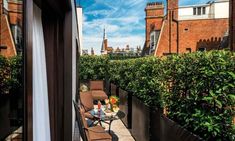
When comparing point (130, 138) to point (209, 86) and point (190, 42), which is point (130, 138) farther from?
point (190, 42)

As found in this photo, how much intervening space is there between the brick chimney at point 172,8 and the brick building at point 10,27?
62.6 ft

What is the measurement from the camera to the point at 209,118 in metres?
2.60

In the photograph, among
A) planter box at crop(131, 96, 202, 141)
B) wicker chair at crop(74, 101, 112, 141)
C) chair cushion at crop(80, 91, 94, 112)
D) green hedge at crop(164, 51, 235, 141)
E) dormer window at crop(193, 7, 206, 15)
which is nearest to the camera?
green hedge at crop(164, 51, 235, 141)

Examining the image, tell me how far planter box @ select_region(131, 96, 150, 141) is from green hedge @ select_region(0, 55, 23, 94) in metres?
3.60

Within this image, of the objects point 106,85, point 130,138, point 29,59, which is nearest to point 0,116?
point 29,59

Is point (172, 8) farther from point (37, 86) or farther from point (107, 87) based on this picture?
point (37, 86)

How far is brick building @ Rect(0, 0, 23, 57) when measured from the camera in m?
0.71

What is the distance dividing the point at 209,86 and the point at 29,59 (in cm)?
219

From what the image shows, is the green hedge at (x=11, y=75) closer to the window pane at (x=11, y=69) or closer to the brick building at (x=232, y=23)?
the window pane at (x=11, y=69)

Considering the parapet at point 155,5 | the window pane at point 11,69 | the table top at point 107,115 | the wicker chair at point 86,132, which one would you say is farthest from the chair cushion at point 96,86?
the parapet at point 155,5

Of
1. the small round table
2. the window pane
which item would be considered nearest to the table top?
the small round table

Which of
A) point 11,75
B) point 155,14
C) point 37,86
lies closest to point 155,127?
point 37,86

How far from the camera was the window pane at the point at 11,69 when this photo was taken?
72 cm

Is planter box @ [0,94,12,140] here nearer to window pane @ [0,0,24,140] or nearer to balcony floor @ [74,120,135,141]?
window pane @ [0,0,24,140]
